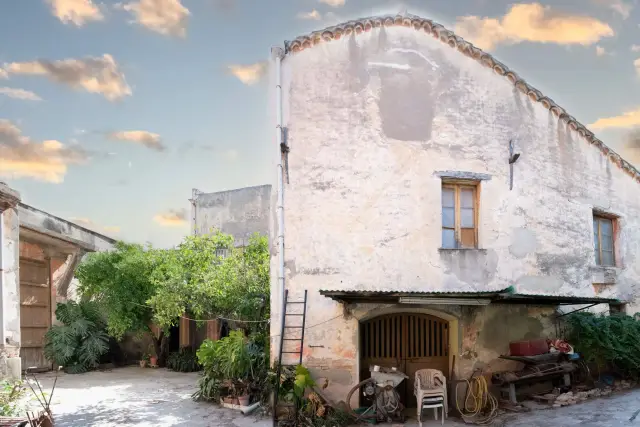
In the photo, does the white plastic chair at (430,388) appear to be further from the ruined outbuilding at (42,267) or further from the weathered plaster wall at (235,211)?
the weathered plaster wall at (235,211)

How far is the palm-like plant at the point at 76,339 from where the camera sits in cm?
1653

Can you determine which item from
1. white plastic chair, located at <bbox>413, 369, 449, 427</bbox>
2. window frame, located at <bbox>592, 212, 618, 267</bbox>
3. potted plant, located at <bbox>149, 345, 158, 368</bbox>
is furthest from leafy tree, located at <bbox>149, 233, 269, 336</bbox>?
window frame, located at <bbox>592, 212, 618, 267</bbox>

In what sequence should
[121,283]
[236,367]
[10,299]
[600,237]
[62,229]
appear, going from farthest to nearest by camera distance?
[62,229]
[121,283]
[600,237]
[10,299]
[236,367]

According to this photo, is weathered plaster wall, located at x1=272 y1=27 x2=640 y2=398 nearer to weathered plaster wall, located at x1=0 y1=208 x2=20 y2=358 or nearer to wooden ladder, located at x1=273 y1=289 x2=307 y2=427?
wooden ladder, located at x1=273 y1=289 x2=307 y2=427

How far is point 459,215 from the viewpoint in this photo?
11.2m

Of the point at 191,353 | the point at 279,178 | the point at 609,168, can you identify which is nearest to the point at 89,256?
the point at 191,353

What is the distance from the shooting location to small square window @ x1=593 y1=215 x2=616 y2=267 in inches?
523

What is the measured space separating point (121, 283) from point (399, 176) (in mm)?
10055

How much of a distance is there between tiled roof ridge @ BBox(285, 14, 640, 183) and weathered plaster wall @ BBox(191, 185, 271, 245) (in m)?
12.3

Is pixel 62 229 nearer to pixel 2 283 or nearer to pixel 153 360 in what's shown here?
pixel 153 360

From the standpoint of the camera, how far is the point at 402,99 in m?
11.0

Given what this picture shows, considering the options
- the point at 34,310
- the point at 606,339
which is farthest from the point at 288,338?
the point at 34,310

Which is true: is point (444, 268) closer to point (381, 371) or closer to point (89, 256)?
point (381, 371)

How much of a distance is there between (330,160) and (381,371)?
4167 millimetres
